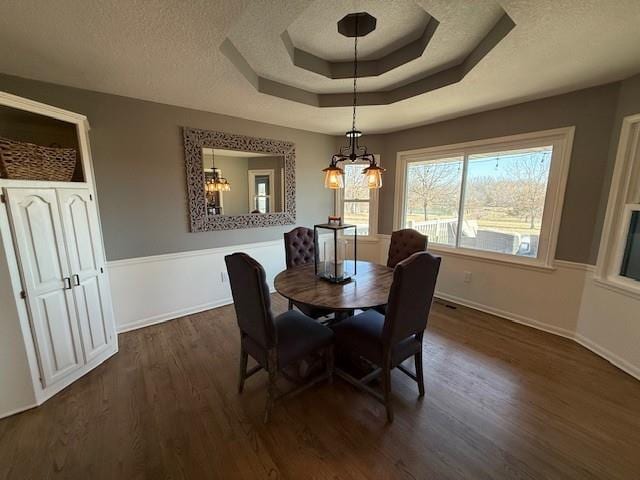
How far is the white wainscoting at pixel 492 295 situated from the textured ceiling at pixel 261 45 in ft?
5.67

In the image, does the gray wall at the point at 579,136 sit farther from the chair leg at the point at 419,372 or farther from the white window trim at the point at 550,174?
the chair leg at the point at 419,372

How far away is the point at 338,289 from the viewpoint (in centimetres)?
207

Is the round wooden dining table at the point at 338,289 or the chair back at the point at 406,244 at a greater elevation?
the chair back at the point at 406,244

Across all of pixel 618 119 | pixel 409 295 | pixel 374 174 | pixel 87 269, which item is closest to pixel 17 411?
pixel 87 269

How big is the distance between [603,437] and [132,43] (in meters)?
3.85

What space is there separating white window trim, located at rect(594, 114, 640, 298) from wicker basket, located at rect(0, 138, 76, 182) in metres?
4.59

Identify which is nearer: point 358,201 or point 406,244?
point 406,244

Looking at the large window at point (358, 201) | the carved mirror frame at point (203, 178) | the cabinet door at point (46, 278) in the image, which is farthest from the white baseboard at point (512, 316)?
the cabinet door at point (46, 278)

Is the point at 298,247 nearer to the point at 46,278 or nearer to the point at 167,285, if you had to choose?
the point at 167,285

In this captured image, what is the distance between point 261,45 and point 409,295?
211cm

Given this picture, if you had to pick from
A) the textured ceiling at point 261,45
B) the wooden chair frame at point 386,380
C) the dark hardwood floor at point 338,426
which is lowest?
the dark hardwood floor at point 338,426

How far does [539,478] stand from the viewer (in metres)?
1.35

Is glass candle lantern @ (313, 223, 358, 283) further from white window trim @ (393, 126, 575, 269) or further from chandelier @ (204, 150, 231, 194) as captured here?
white window trim @ (393, 126, 575, 269)

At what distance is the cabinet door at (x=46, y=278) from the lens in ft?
5.71
